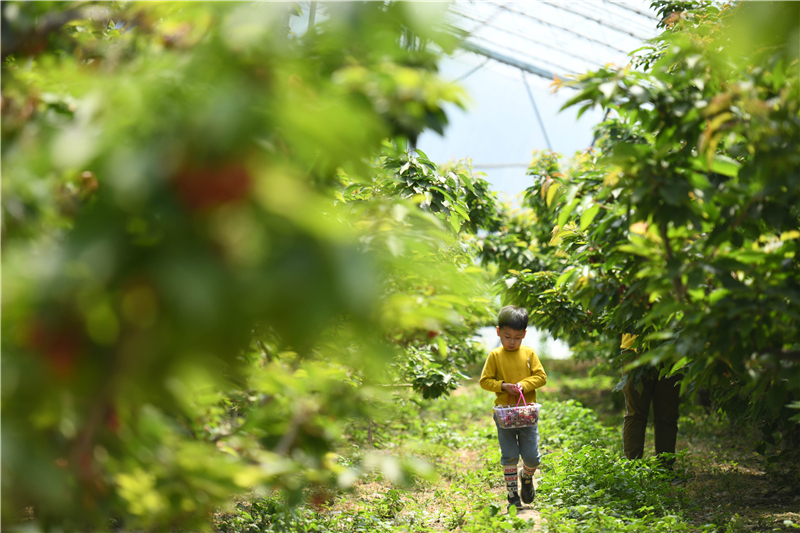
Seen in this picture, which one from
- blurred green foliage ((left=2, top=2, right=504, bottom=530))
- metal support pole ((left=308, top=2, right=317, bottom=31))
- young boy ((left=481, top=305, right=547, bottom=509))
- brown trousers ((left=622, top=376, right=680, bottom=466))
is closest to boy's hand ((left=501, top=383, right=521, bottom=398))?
young boy ((left=481, top=305, right=547, bottom=509))

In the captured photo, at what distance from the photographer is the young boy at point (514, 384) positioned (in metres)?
3.45

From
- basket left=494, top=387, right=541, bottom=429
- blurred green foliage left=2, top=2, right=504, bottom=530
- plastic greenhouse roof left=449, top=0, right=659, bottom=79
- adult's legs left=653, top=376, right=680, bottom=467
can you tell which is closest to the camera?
blurred green foliage left=2, top=2, right=504, bottom=530

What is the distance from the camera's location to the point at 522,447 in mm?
3484

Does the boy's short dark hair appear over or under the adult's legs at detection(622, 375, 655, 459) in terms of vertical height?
over

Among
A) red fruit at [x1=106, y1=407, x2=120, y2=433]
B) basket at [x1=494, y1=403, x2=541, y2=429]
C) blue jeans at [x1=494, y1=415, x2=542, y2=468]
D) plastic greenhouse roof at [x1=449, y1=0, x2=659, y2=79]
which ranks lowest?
red fruit at [x1=106, y1=407, x2=120, y2=433]

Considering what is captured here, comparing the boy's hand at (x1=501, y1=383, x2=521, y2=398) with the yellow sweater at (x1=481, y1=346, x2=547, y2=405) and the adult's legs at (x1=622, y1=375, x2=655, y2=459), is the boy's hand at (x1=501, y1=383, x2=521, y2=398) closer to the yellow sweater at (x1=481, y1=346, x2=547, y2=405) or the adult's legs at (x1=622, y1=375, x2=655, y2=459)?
the yellow sweater at (x1=481, y1=346, x2=547, y2=405)

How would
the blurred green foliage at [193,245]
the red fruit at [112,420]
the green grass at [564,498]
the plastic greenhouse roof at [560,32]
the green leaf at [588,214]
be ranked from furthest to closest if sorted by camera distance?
the plastic greenhouse roof at [560,32]
the green grass at [564,498]
the green leaf at [588,214]
the red fruit at [112,420]
the blurred green foliage at [193,245]

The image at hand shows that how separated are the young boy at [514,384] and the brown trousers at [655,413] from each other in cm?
100

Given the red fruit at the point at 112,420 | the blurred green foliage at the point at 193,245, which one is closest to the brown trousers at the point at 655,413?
the blurred green foliage at the point at 193,245

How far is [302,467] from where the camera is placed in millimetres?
1201

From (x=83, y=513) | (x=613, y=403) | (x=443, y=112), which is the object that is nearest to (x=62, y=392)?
(x=83, y=513)

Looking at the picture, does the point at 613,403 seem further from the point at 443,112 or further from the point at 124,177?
the point at 124,177

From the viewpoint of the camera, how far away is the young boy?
3.45 m

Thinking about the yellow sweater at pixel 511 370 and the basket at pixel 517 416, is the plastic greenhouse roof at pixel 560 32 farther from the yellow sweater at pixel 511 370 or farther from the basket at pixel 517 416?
the basket at pixel 517 416
